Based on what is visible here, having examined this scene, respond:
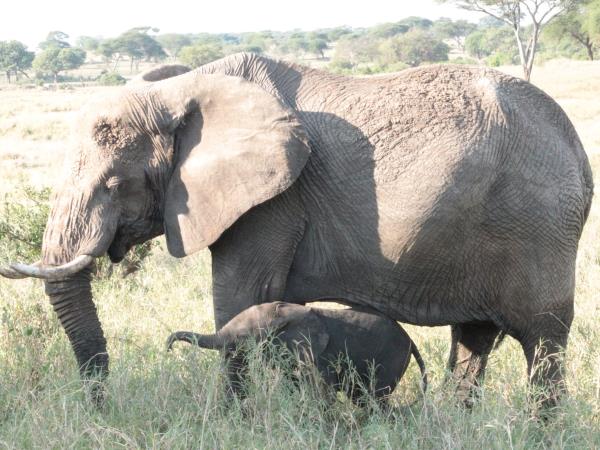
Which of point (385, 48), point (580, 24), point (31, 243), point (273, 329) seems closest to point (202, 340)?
point (273, 329)

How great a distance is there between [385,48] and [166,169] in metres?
48.0

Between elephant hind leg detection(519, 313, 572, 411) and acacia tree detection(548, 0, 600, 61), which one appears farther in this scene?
acacia tree detection(548, 0, 600, 61)

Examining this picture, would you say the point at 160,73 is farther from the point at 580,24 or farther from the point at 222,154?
the point at 580,24

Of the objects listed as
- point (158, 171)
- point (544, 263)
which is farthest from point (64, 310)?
point (544, 263)

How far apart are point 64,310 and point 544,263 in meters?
2.08

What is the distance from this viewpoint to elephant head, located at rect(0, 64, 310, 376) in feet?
13.0

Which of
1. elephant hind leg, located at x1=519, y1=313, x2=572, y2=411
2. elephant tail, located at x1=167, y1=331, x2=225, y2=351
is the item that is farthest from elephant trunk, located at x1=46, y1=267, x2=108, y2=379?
elephant hind leg, located at x1=519, y1=313, x2=572, y2=411

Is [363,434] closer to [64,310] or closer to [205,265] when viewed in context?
[64,310]

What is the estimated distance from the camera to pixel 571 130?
14.2 feet

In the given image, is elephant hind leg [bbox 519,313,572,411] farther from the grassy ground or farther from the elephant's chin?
the elephant's chin

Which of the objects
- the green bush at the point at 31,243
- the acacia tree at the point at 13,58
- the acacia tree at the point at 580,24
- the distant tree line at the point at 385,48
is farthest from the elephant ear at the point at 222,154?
the acacia tree at the point at 13,58

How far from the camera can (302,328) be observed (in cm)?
418

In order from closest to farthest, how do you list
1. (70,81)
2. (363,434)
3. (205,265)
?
(363,434) < (205,265) < (70,81)

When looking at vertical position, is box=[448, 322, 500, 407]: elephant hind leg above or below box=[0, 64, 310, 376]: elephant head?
below
